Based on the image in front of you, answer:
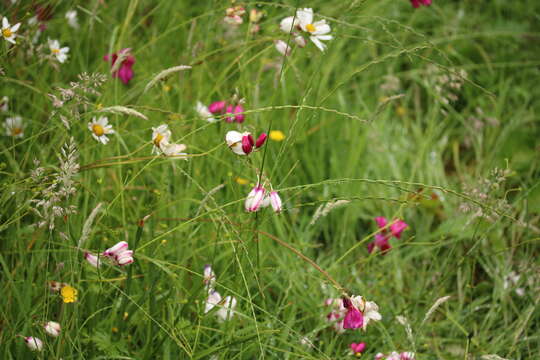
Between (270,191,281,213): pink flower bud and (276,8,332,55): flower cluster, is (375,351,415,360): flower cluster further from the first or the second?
(276,8,332,55): flower cluster

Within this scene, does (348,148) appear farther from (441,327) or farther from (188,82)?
(441,327)

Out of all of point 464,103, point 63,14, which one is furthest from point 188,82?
point 464,103

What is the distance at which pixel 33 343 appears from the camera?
1208mm

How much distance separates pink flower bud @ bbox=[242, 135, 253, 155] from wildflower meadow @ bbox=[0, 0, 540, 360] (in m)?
0.01

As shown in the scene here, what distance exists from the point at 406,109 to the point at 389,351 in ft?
4.59

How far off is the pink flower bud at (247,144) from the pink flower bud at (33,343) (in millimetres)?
567

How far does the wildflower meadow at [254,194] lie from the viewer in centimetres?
126

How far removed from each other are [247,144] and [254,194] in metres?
0.10

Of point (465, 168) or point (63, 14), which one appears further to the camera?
point (465, 168)

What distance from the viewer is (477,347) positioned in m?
1.56

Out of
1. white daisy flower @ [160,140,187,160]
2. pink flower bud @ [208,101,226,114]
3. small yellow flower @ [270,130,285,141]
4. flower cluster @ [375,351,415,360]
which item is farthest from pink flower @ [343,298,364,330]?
small yellow flower @ [270,130,285,141]

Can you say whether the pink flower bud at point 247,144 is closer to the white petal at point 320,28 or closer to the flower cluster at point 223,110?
the flower cluster at point 223,110

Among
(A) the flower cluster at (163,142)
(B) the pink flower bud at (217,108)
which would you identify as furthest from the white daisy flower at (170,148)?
(B) the pink flower bud at (217,108)

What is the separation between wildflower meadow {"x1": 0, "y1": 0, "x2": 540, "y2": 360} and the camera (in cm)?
126
